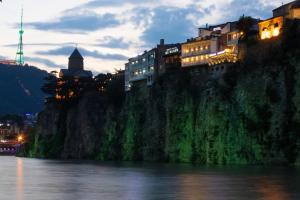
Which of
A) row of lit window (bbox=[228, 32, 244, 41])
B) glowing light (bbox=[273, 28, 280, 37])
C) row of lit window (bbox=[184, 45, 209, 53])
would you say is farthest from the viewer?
row of lit window (bbox=[184, 45, 209, 53])

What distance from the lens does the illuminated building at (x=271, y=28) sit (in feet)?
340

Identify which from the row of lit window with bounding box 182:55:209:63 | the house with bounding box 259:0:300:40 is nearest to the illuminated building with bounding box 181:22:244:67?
the row of lit window with bounding box 182:55:209:63

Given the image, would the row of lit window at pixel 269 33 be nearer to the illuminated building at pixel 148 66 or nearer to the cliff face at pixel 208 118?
the cliff face at pixel 208 118

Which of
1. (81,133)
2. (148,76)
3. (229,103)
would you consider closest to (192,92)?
(229,103)

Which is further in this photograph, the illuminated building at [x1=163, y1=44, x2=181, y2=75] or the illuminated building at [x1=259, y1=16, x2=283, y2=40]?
the illuminated building at [x1=163, y1=44, x2=181, y2=75]

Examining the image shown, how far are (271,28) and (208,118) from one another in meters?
18.9

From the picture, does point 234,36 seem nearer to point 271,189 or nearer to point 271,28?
point 271,28

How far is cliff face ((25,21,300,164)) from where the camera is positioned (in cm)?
9350

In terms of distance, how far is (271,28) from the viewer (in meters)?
105

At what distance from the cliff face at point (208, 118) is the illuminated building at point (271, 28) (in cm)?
256

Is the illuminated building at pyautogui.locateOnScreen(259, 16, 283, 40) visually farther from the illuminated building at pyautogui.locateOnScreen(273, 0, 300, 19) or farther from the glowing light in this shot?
the illuminated building at pyautogui.locateOnScreen(273, 0, 300, 19)

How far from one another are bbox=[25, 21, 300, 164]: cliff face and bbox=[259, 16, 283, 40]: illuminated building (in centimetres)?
256

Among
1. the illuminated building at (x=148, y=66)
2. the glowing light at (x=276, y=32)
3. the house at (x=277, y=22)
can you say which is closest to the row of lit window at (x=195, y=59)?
the illuminated building at (x=148, y=66)

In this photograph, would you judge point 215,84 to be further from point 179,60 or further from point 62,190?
point 62,190
